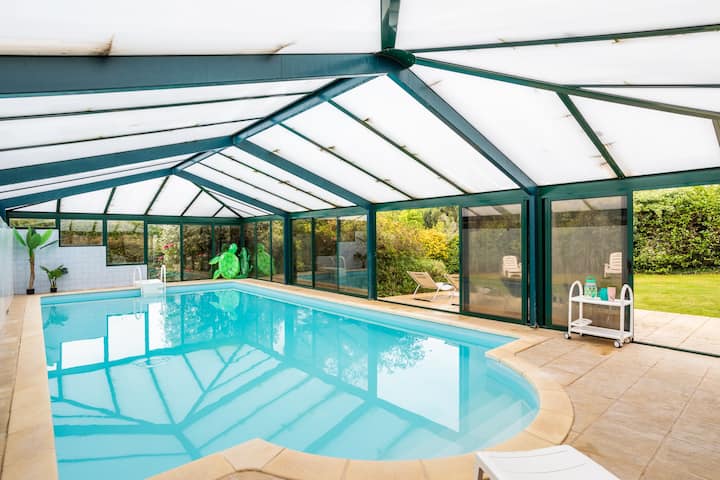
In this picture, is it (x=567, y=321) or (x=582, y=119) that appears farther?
(x=567, y=321)

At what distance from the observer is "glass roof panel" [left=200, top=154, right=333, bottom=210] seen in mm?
9094

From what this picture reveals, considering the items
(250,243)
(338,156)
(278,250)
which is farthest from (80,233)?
(338,156)

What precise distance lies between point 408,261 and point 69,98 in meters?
11.6

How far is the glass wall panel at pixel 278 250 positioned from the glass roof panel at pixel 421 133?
8100mm

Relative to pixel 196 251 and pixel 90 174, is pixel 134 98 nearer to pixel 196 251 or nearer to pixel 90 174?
pixel 90 174

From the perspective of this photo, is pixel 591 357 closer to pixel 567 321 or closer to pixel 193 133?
pixel 567 321

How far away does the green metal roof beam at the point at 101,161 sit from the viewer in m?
5.85

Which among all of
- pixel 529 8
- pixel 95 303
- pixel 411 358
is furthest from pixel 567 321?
pixel 95 303

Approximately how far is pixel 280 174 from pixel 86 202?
280 inches

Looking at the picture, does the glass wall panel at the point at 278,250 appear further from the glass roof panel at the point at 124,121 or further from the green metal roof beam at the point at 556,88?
the green metal roof beam at the point at 556,88

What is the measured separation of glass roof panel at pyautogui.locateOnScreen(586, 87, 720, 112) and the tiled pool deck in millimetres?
→ 2632

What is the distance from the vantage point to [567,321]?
6.30 meters

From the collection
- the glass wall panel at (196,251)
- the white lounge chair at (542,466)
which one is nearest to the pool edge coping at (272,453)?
the white lounge chair at (542,466)

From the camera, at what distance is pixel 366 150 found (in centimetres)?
651
